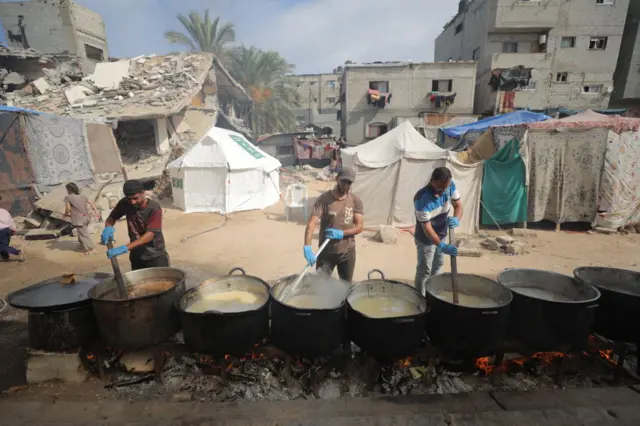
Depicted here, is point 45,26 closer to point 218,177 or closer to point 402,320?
point 218,177

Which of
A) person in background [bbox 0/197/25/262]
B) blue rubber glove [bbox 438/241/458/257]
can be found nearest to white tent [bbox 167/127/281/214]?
person in background [bbox 0/197/25/262]

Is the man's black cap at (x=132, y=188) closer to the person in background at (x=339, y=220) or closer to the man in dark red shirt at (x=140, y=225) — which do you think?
the man in dark red shirt at (x=140, y=225)

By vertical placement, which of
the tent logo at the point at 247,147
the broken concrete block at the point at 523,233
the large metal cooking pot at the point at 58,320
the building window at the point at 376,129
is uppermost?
the building window at the point at 376,129

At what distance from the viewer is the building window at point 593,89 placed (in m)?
22.2

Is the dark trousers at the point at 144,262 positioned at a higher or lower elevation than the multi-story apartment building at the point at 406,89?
lower

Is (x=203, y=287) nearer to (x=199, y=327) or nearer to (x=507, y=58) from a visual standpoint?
(x=199, y=327)

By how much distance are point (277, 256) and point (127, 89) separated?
44.9ft

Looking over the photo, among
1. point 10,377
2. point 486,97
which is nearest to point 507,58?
point 486,97

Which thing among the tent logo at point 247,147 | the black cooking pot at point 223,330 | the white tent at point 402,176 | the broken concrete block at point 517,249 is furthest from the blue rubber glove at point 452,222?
the tent logo at point 247,147

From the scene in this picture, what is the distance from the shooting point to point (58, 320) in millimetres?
2674

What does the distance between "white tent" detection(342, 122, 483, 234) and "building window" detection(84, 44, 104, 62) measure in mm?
20317

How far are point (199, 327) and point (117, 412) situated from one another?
33.3 inches

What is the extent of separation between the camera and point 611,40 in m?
21.8

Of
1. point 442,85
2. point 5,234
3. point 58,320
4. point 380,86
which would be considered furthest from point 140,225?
point 442,85
